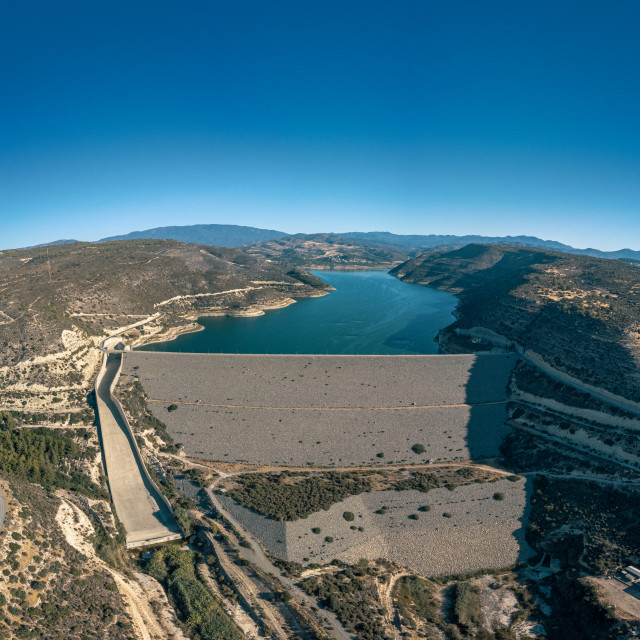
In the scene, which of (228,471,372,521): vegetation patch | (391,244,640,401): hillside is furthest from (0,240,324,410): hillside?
(391,244,640,401): hillside

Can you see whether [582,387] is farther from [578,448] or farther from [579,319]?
[579,319]

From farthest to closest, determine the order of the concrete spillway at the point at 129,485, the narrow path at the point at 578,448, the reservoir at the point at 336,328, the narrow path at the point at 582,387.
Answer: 1. the reservoir at the point at 336,328
2. the narrow path at the point at 582,387
3. the narrow path at the point at 578,448
4. the concrete spillway at the point at 129,485

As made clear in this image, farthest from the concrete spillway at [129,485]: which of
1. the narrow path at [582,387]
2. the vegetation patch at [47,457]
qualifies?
the narrow path at [582,387]

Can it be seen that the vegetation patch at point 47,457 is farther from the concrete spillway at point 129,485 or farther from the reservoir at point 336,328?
the reservoir at point 336,328

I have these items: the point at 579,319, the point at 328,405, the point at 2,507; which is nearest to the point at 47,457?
the point at 2,507

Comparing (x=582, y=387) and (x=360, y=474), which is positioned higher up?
(x=582, y=387)

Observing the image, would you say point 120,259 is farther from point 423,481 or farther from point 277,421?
point 423,481
